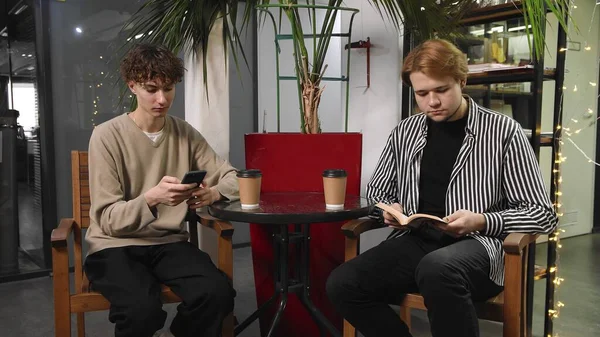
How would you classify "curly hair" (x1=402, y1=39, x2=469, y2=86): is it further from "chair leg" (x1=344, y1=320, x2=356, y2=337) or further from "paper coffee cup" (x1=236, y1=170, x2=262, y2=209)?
"chair leg" (x1=344, y1=320, x2=356, y2=337)

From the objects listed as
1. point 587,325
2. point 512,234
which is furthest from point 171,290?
point 587,325

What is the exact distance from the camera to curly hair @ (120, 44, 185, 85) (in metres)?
1.82

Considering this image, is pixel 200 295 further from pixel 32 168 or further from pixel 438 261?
pixel 32 168

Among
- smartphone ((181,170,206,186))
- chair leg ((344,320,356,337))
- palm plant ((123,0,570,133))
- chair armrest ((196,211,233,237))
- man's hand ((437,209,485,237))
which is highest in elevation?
palm plant ((123,0,570,133))

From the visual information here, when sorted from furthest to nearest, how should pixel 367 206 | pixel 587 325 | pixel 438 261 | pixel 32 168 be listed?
pixel 32 168 < pixel 587 325 < pixel 367 206 < pixel 438 261

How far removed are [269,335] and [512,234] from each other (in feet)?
3.15

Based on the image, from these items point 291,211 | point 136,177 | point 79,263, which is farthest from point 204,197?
point 79,263

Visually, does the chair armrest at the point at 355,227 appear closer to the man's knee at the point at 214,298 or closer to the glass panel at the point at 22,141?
the man's knee at the point at 214,298

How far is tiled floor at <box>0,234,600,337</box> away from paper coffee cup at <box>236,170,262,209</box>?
3.08 ft

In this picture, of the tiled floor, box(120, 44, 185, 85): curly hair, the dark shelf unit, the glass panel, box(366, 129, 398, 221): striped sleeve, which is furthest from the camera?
the glass panel

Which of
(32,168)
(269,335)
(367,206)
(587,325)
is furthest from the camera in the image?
(32,168)

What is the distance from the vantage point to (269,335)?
6.67ft

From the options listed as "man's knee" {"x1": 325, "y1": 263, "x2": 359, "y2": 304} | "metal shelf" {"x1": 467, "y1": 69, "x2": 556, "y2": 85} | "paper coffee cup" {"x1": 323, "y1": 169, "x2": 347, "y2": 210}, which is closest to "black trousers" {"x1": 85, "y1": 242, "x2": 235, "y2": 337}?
"man's knee" {"x1": 325, "y1": 263, "x2": 359, "y2": 304}

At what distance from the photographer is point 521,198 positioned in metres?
1.68
